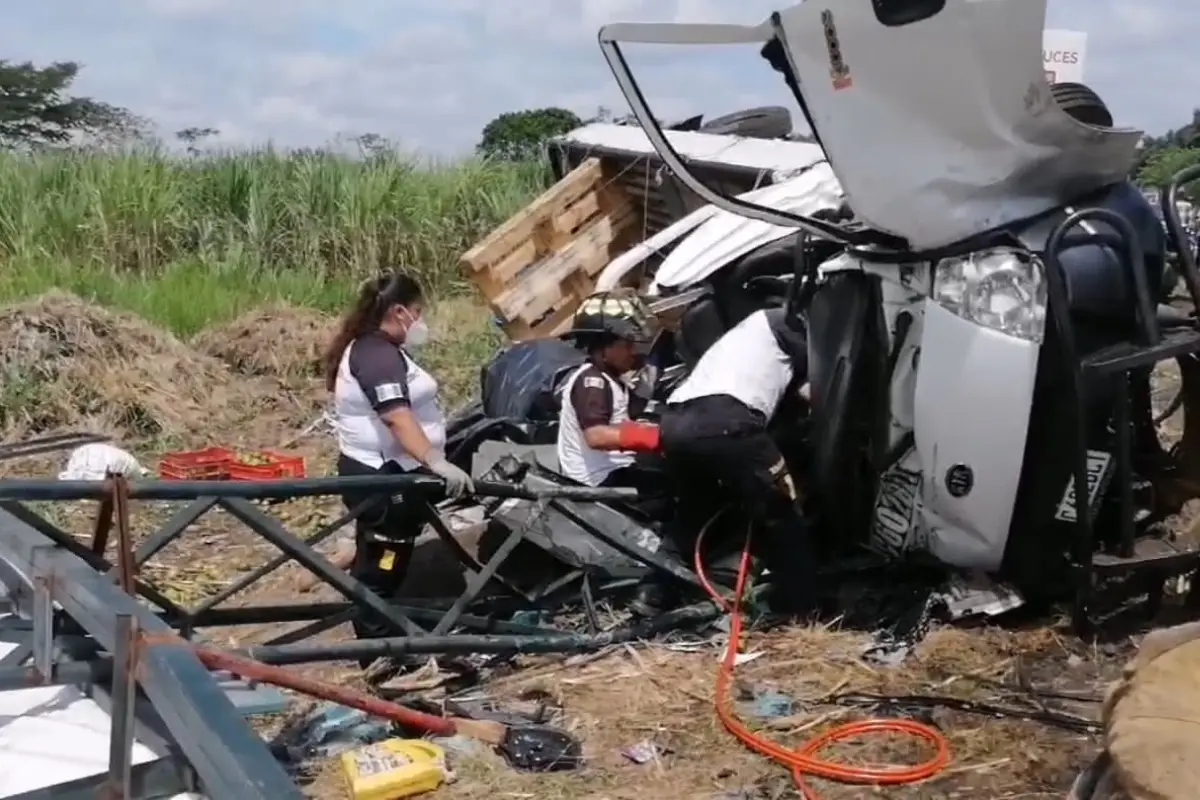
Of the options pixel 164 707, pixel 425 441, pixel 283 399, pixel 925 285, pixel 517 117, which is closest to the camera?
pixel 164 707

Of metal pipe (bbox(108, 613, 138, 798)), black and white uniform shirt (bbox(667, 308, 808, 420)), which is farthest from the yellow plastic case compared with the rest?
black and white uniform shirt (bbox(667, 308, 808, 420))

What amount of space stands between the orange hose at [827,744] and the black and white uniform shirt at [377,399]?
1582mm

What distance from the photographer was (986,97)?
456 cm

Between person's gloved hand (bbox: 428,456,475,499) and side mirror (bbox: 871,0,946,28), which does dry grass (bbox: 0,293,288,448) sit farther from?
side mirror (bbox: 871,0,946,28)

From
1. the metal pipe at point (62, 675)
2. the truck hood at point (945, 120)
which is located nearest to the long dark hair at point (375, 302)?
the truck hood at point (945, 120)

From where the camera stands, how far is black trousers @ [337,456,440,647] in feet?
18.2

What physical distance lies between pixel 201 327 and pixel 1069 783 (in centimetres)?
884

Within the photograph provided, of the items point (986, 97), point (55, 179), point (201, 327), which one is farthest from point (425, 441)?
point (55, 179)

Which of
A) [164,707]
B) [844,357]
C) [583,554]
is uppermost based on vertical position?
[844,357]

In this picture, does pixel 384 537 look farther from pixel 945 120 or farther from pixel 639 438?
pixel 945 120

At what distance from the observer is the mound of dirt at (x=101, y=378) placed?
9352mm

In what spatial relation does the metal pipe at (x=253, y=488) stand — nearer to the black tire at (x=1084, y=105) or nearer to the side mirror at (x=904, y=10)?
the side mirror at (x=904, y=10)

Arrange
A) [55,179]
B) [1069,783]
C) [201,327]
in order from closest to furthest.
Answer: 1. [1069,783]
2. [201,327]
3. [55,179]

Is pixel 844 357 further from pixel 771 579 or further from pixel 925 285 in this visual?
pixel 771 579
